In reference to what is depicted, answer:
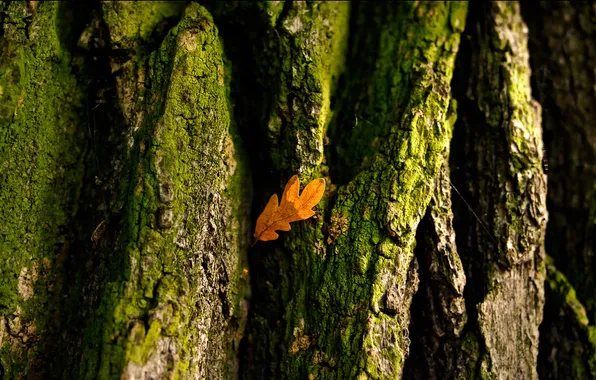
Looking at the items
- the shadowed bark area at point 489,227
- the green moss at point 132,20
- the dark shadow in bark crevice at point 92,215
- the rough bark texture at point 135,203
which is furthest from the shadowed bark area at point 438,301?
the green moss at point 132,20

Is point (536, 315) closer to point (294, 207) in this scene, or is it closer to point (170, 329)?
point (294, 207)

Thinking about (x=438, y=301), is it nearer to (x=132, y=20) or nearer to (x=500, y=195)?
(x=500, y=195)

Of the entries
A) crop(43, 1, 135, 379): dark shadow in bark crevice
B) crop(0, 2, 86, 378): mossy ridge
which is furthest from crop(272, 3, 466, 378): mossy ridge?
crop(0, 2, 86, 378): mossy ridge

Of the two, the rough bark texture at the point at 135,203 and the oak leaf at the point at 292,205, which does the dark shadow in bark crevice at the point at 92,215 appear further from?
the oak leaf at the point at 292,205

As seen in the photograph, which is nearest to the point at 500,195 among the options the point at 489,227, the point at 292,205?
the point at 489,227

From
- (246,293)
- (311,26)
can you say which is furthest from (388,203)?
(311,26)

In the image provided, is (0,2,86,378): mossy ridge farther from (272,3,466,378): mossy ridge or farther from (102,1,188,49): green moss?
(272,3,466,378): mossy ridge
